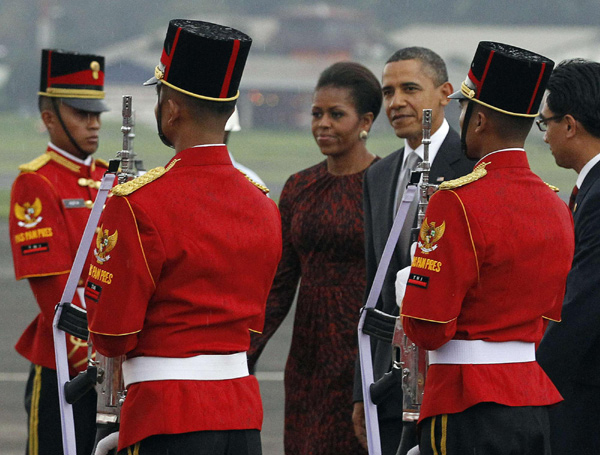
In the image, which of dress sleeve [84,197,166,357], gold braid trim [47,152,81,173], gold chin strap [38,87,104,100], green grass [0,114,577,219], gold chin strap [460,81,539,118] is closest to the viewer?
dress sleeve [84,197,166,357]

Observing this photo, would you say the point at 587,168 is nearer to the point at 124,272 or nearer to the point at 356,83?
the point at 356,83

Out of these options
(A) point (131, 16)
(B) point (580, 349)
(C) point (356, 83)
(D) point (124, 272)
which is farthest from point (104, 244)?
(A) point (131, 16)

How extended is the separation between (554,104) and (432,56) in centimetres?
76

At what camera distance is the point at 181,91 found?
10.4ft

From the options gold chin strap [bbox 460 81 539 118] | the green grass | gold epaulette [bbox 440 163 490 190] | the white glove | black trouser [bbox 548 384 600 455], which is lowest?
the green grass

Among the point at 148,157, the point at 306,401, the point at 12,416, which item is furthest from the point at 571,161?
the point at 148,157

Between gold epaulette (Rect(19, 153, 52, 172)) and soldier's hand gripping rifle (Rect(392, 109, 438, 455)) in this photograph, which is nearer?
soldier's hand gripping rifle (Rect(392, 109, 438, 455))

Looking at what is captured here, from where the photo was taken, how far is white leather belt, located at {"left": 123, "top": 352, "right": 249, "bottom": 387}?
3.06 metres

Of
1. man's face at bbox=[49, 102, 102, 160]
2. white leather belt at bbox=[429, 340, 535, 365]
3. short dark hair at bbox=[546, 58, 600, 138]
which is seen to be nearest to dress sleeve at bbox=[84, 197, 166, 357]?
white leather belt at bbox=[429, 340, 535, 365]

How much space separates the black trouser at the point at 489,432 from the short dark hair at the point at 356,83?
2170mm

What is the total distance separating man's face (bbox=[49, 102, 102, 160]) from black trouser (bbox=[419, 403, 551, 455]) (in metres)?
2.24

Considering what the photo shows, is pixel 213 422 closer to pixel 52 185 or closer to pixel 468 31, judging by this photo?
pixel 52 185

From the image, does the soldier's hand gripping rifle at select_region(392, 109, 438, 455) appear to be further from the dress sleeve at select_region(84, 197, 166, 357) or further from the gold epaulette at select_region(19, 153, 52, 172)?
the gold epaulette at select_region(19, 153, 52, 172)

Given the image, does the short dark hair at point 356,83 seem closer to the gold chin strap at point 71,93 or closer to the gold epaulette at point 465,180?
the gold chin strap at point 71,93
